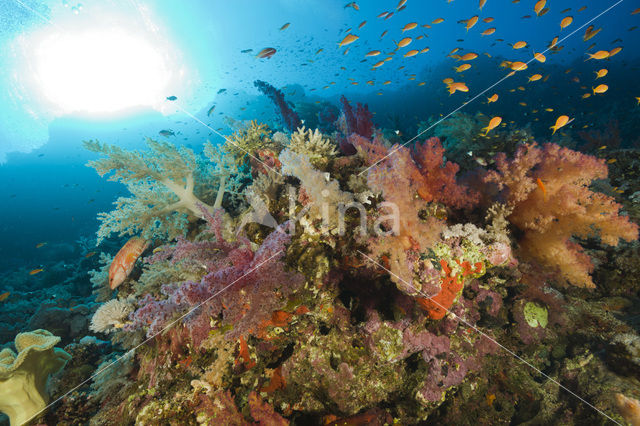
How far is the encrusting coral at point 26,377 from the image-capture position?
8.79 feet

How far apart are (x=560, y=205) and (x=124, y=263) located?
23.7ft

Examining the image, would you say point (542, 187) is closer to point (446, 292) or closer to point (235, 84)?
point (446, 292)

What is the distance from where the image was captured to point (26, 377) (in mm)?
2824

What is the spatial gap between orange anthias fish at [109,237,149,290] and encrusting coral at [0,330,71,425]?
6.03 ft

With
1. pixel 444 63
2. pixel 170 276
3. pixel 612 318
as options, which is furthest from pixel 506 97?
pixel 170 276

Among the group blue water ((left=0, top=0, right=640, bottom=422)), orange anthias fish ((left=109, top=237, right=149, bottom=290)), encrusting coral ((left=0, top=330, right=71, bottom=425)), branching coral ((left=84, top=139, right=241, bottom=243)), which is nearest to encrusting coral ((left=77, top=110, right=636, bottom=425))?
encrusting coral ((left=0, top=330, right=71, bottom=425))

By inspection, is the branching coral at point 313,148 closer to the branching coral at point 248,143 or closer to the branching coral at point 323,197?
the branching coral at point 323,197

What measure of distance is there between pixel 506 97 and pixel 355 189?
3072 centimetres

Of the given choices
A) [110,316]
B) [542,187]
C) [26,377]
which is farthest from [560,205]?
[26,377]

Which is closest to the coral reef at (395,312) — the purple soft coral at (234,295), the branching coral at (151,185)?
the purple soft coral at (234,295)

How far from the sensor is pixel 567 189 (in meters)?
2.79

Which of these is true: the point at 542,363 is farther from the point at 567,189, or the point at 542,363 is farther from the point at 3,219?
the point at 3,219

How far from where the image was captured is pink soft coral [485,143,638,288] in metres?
2.75

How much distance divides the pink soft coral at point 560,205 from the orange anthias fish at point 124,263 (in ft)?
21.1
